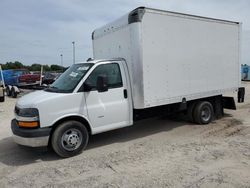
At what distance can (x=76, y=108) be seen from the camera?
18.3 feet

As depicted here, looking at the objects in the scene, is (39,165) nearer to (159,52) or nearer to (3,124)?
(159,52)

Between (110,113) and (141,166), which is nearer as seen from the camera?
(141,166)

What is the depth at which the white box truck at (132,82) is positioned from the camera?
17.7 ft

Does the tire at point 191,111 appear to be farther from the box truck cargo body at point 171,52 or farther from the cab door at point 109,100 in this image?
the cab door at point 109,100

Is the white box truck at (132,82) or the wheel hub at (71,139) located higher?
the white box truck at (132,82)

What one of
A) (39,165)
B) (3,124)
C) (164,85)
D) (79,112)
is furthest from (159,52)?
(3,124)

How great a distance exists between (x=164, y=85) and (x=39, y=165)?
356cm

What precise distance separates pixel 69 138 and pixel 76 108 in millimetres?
663

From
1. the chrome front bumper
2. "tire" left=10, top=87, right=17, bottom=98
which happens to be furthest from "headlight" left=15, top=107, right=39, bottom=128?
"tire" left=10, top=87, right=17, bottom=98

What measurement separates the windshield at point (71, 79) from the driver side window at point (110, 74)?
200mm

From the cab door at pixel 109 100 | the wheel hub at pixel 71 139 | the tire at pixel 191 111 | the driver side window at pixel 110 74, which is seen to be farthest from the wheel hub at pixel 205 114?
the wheel hub at pixel 71 139

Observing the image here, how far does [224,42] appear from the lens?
8.29 metres

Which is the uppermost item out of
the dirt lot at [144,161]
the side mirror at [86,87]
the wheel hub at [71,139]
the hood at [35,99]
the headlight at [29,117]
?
the side mirror at [86,87]

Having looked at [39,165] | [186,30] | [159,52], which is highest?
[186,30]
